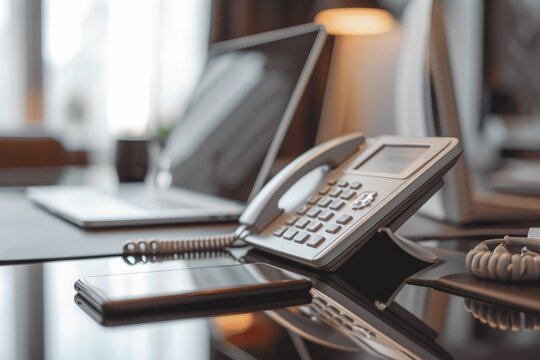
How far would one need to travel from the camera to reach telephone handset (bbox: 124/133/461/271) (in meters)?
0.60

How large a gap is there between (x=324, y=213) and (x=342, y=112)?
19.4 inches

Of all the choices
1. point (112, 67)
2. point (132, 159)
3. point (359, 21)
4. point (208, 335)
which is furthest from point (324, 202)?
point (112, 67)

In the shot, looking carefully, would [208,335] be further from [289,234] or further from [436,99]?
[436,99]

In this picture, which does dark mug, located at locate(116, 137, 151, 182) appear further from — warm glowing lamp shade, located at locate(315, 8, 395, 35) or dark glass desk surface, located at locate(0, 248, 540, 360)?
dark glass desk surface, located at locate(0, 248, 540, 360)

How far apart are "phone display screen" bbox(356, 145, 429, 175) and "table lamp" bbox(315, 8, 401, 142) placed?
0.34 meters

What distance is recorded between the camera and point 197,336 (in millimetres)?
421

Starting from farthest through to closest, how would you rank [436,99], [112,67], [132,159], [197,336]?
[112,67] < [132,159] < [436,99] < [197,336]

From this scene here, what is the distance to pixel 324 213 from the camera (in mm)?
645

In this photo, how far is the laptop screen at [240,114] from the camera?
1001mm

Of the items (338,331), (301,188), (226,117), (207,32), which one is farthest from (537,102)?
(338,331)

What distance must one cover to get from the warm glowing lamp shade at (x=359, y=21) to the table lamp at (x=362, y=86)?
1.0 inches

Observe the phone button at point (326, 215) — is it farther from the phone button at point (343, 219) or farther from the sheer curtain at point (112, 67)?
the sheer curtain at point (112, 67)

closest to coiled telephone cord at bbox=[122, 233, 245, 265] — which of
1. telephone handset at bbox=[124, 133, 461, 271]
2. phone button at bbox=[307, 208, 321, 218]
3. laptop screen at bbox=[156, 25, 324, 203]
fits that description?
telephone handset at bbox=[124, 133, 461, 271]

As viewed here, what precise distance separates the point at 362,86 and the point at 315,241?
1.82 ft
